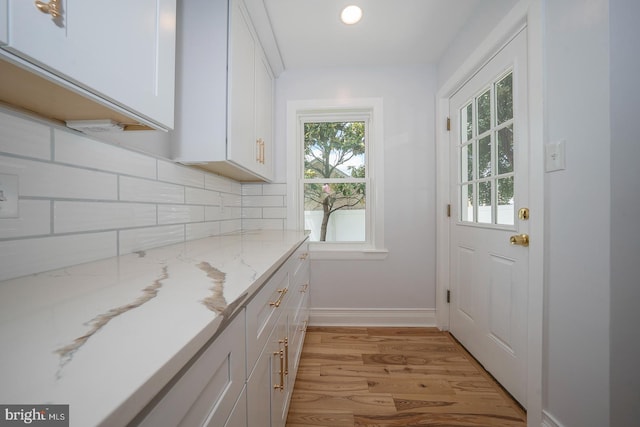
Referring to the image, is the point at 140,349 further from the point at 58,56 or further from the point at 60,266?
the point at 60,266

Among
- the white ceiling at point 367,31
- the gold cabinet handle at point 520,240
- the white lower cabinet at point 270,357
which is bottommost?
the white lower cabinet at point 270,357

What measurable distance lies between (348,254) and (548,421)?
Answer: 4.86 ft

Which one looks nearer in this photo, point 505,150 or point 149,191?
point 149,191

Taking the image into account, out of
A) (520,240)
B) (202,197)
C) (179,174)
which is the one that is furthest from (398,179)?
(179,174)

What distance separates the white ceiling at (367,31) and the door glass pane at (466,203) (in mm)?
1171

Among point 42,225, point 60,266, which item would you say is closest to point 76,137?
point 42,225

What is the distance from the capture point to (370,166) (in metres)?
2.30

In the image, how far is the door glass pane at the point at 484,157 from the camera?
62.4 inches

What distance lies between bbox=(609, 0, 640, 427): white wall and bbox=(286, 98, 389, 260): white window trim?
1427mm

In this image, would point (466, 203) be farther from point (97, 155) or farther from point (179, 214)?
point (97, 155)

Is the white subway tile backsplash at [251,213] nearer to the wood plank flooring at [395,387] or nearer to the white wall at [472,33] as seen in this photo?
the wood plank flooring at [395,387]

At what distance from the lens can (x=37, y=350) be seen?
0.29 metres

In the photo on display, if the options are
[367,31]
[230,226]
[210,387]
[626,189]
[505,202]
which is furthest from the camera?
[230,226]

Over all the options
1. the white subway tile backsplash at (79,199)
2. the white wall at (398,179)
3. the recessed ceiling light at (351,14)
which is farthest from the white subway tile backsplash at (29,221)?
the recessed ceiling light at (351,14)
